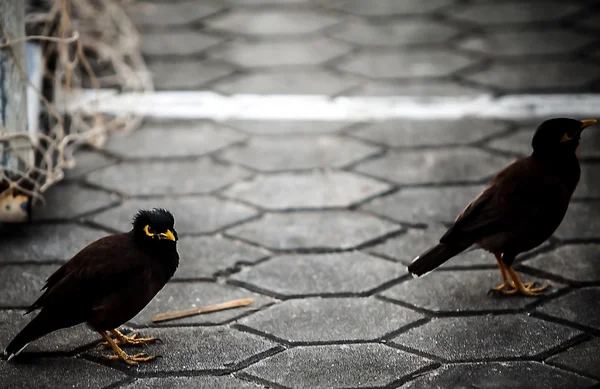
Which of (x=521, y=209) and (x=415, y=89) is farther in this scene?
(x=415, y=89)

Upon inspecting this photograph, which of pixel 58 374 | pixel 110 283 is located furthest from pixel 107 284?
pixel 58 374

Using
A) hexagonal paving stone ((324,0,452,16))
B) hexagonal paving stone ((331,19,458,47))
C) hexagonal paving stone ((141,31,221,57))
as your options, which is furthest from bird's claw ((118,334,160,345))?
hexagonal paving stone ((324,0,452,16))

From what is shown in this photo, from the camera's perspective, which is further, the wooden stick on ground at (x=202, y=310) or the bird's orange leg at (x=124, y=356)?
the wooden stick on ground at (x=202, y=310)

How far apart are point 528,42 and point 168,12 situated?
242 centimetres

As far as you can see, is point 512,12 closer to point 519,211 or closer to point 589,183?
point 589,183

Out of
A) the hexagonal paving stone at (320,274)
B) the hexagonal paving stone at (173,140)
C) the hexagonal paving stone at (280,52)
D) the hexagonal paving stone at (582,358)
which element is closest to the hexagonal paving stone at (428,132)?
the hexagonal paving stone at (173,140)

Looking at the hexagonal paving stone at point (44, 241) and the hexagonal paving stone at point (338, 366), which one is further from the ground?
the hexagonal paving stone at point (44, 241)

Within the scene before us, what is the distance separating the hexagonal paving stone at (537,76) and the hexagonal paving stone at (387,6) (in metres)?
1.10

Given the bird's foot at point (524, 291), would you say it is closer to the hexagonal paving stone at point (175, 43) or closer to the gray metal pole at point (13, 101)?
the gray metal pole at point (13, 101)

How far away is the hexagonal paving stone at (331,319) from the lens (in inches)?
136

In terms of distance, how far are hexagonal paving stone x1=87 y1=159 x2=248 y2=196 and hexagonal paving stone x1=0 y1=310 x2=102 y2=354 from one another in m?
1.15

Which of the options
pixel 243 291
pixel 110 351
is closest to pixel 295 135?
pixel 243 291

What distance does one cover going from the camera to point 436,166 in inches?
191

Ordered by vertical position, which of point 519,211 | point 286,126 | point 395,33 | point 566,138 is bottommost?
point 286,126
